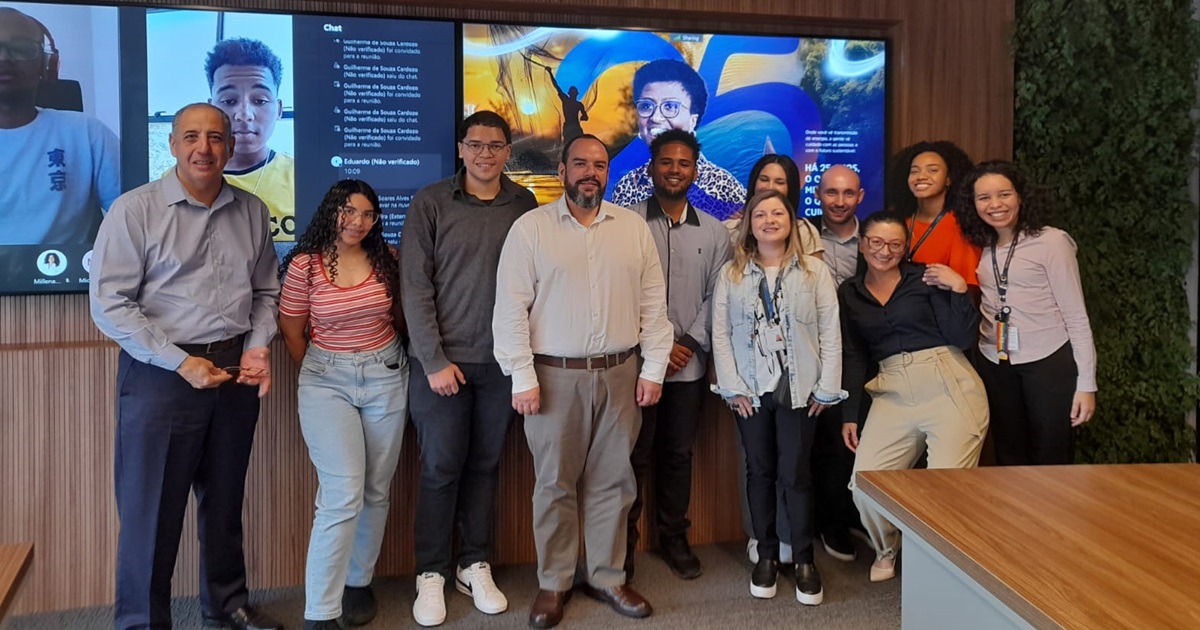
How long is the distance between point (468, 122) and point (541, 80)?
1.62 feet

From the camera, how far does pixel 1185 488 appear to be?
5.17 ft

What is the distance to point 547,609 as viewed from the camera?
2.58 m

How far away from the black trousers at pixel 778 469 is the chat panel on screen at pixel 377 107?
1470 millimetres

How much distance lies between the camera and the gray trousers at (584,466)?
2484mm

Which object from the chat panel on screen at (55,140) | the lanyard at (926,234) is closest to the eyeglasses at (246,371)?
the chat panel on screen at (55,140)

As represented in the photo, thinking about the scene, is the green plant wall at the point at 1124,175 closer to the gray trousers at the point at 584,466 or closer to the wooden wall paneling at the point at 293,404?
the wooden wall paneling at the point at 293,404

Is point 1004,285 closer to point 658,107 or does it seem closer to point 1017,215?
point 1017,215

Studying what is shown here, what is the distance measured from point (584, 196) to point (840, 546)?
5.73 ft

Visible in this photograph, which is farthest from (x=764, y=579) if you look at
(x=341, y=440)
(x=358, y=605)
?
(x=341, y=440)

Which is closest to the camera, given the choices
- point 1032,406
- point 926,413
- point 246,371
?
point 246,371

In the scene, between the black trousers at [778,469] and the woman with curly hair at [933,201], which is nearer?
the black trousers at [778,469]

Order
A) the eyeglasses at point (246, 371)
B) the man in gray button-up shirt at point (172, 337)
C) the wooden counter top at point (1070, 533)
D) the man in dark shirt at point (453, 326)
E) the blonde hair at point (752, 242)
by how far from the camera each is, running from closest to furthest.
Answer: the wooden counter top at point (1070, 533)
the man in gray button-up shirt at point (172, 337)
the eyeglasses at point (246, 371)
the man in dark shirt at point (453, 326)
the blonde hair at point (752, 242)

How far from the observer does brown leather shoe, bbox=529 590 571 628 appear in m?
2.56

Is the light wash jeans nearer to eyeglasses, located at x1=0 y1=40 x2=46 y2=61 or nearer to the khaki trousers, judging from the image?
eyeglasses, located at x1=0 y1=40 x2=46 y2=61
